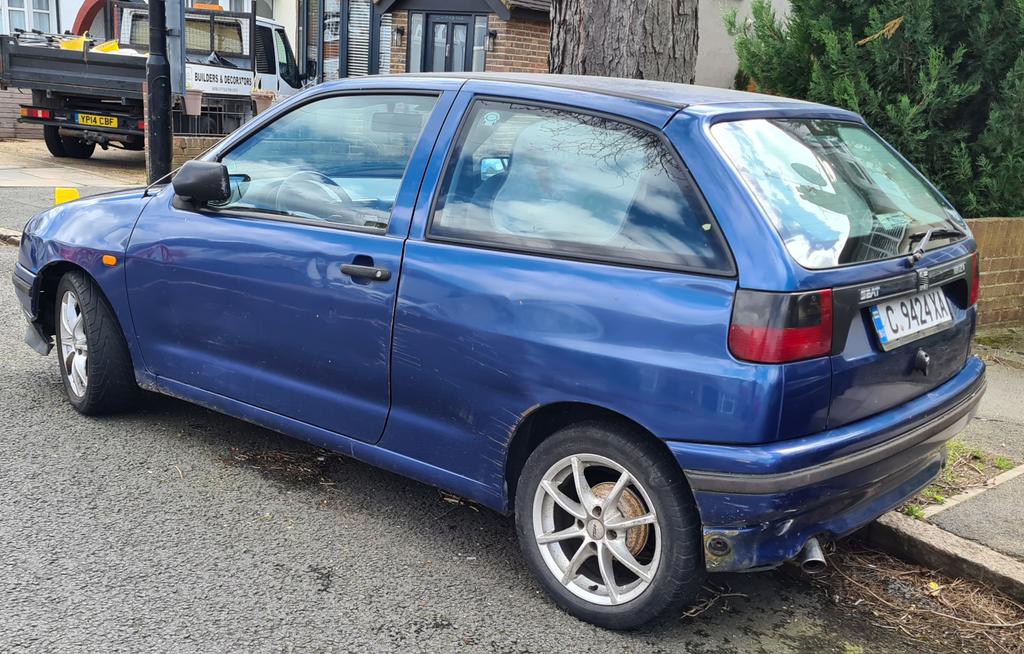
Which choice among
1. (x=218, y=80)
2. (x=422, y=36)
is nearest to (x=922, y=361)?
(x=218, y=80)

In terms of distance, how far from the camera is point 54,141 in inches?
670

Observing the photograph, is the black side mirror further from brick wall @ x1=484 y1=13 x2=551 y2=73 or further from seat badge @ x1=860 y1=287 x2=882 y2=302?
brick wall @ x1=484 y1=13 x2=551 y2=73

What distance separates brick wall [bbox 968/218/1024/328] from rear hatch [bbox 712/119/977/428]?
364 centimetres

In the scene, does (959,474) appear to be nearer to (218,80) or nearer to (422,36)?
(218,80)

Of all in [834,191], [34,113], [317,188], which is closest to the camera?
[834,191]

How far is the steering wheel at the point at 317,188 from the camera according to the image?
3900mm

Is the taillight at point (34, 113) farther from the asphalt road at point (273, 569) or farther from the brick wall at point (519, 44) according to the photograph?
the asphalt road at point (273, 569)

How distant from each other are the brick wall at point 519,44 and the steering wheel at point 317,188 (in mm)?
14093

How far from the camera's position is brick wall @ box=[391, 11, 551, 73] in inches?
701

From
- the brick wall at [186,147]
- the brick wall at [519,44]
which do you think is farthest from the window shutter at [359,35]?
the brick wall at [186,147]

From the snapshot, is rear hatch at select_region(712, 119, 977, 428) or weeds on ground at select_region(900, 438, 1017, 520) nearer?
rear hatch at select_region(712, 119, 977, 428)

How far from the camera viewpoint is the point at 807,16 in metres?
7.65

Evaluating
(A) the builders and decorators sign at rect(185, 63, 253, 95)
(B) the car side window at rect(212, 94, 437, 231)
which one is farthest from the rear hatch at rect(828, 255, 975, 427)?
(A) the builders and decorators sign at rect(185, 63, 253, 95)

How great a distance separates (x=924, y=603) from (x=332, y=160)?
2730 mm
